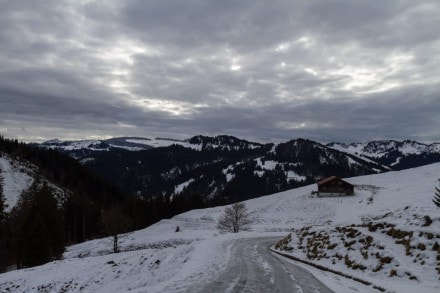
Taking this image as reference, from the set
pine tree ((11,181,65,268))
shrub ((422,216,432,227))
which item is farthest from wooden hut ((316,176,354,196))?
shrub ((422,216,432,227))

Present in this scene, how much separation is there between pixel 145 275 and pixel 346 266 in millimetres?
10870

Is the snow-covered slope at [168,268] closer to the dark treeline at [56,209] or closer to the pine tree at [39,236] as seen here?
the pine tree at [39,236]

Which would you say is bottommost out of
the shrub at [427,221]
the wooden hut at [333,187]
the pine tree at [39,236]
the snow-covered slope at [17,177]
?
the pine tree at [39,236]

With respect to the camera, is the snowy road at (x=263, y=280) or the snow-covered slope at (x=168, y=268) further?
the snow-covered slope at (x=168, y=268)

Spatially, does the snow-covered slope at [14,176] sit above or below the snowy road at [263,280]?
above

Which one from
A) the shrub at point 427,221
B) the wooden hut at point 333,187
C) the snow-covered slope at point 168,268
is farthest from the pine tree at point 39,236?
the wooden hut at point 333,187

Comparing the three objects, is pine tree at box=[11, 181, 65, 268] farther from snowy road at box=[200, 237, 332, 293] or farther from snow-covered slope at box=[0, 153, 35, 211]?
snow-covered slope at box=[0, 153, 35, 211]

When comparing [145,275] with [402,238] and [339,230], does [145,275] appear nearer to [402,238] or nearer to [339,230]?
[339,230]

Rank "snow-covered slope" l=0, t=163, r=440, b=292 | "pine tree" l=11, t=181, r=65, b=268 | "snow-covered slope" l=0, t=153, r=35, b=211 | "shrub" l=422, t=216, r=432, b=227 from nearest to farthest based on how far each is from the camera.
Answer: "snow-covered slope" l=0, t=163, r=440, b=292
"shrub" l=422, t=216, r=432, b=227
"pine tree" l=11, t=181, r=65, b=268
"snow-covered slope" l=0, t=153, r=35, b=211

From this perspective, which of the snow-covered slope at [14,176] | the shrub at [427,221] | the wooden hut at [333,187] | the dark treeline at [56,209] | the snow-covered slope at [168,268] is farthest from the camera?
the snow-covered slope at [14,176]

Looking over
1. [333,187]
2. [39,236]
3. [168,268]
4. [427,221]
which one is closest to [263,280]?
[427,221]

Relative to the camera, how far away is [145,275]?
20953 millimetres

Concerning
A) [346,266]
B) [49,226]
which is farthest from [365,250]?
[49,226]

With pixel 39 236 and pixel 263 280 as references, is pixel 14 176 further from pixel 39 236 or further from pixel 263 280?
pixel 263 280
